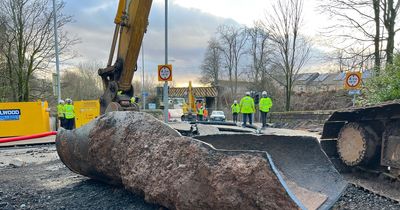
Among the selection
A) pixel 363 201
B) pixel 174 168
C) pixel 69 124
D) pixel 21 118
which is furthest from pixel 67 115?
pixel 363 201

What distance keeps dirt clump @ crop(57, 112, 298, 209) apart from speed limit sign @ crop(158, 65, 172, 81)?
23.6ft

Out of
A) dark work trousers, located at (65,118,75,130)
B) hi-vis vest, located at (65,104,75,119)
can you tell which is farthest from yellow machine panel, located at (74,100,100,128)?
hi-vis vest, located at (65,104,75,119)

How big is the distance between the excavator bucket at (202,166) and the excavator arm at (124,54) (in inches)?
145

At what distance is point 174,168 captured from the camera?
3.22 m

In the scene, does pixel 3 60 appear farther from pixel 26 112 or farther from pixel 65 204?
pixel 65 204

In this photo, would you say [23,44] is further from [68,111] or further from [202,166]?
[202,166]

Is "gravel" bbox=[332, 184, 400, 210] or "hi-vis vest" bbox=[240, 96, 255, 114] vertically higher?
"hi-vis vest" bbox=[240, 96, 255, 114]

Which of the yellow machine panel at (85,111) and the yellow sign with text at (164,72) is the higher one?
the yellow sign with text at (164,72)

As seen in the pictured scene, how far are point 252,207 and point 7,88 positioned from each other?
23213mm

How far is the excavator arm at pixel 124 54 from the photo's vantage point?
7.90 m

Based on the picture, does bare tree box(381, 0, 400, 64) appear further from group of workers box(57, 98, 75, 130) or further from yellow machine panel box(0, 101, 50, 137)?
yellow machine panel box(0, 101, 50, 137)

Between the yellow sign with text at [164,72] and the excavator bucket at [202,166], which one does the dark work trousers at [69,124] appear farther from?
the excavator bucket at [202,166]

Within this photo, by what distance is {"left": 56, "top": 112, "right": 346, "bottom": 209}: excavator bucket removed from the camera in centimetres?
268

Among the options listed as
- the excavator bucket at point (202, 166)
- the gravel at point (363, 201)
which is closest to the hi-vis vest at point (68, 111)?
the excavator bucket at point (202, 166)
